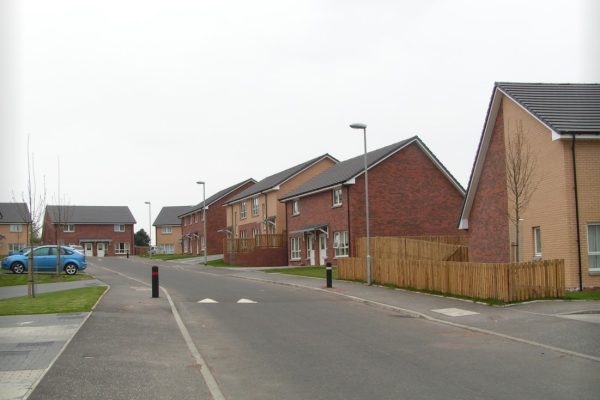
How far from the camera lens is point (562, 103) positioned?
22969 mm

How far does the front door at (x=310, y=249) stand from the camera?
44284 mm

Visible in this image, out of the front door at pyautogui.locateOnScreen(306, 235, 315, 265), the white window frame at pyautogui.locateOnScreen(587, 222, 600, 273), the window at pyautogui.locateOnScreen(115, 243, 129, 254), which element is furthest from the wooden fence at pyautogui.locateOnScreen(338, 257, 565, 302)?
the window at pyautogui.locateOnScreen(115, 243, 129, 254)

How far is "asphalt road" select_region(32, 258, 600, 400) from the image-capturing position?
7.97 m

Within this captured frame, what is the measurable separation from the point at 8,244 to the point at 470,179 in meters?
74.9

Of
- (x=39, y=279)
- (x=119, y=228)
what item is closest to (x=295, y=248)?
(x=39, y=279)

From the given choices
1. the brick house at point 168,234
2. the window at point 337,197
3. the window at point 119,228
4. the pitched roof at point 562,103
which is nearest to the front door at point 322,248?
the window at point 337,197

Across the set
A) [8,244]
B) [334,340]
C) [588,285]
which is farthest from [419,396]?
[8,244]

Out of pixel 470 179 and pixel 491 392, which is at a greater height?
pixel 470 179

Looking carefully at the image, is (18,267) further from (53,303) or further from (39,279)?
(53,303)

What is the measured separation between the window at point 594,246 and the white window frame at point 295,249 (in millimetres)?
28403

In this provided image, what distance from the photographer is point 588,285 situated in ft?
65.3

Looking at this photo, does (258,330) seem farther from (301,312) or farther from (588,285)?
(588,285)

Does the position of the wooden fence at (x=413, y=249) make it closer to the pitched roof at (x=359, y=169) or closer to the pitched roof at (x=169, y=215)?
the pitched roof at (x=359, y=169)

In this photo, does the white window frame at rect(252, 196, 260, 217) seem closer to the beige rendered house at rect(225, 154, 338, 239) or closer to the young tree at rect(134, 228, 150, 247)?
the beige rendered house at rect(225, 154, 338, 239)
